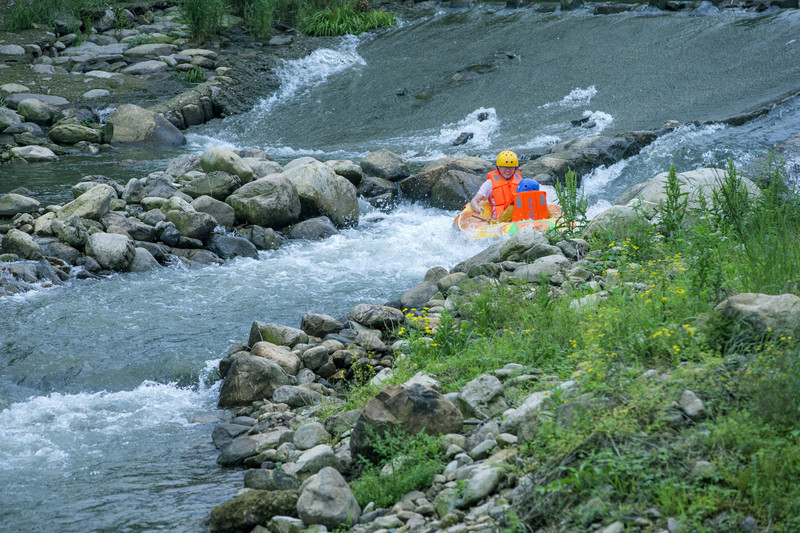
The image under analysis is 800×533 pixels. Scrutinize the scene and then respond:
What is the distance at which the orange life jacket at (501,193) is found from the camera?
909 centimetres

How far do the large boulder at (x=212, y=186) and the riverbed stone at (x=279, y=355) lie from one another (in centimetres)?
454

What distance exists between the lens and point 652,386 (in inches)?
129

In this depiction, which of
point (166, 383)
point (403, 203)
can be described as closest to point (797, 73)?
point (403, 203)

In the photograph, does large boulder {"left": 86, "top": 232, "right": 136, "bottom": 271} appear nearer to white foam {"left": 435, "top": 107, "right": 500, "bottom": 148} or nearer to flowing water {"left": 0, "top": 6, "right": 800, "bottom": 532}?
flowing water {"left": 0, "top": 6, "right": 800, "bottom": 532}

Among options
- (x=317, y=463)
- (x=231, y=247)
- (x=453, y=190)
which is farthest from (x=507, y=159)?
(x=317, y=463)

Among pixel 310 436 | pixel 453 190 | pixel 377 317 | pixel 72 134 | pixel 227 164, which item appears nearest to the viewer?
pixel 310 436

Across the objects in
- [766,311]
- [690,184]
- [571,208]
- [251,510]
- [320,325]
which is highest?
[766,311]

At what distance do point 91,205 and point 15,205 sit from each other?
1.13m

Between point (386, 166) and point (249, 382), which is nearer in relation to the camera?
point (249, 382)

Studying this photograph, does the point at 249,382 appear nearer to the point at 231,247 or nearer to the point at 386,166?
the point at 231,247

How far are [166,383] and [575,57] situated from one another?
46.1 feet

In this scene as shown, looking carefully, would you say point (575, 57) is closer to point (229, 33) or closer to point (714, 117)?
point (714, 117)

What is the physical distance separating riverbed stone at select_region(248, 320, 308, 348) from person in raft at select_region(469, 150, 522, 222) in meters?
3.77

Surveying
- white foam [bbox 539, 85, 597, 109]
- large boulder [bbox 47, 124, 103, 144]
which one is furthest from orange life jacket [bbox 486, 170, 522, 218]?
large boulder [bbox 47, 124, 103, 144]
